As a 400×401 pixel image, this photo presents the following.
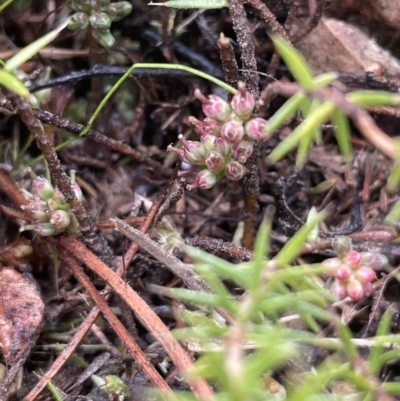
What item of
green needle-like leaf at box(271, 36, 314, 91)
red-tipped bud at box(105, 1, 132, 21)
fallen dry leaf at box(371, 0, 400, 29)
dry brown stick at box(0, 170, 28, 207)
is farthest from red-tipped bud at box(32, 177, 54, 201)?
fallen dry leaf at box(371, 0, 400, 29)

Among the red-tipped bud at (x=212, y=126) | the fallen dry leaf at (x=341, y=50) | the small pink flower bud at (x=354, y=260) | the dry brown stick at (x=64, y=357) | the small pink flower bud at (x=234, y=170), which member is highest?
the fallen dry leaf at (x=341, y=50)

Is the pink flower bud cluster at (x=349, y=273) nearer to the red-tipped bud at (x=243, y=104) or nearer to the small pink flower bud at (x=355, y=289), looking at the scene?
the small pink flower bud at (x=355, y=289)

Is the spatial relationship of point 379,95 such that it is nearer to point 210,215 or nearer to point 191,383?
point 191,383

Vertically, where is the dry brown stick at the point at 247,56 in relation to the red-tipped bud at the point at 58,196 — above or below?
above

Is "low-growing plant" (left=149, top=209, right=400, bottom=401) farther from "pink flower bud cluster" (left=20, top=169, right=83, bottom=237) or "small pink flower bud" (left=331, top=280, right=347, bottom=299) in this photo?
"pink flower bud cluster" (left=20, top=169, right=83, bottom=237)

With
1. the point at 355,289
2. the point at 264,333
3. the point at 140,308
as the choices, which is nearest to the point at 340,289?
the point at 355,289

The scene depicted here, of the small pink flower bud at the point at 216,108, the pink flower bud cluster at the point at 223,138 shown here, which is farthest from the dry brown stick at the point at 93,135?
the small pink flower bud at the point at 216,108
